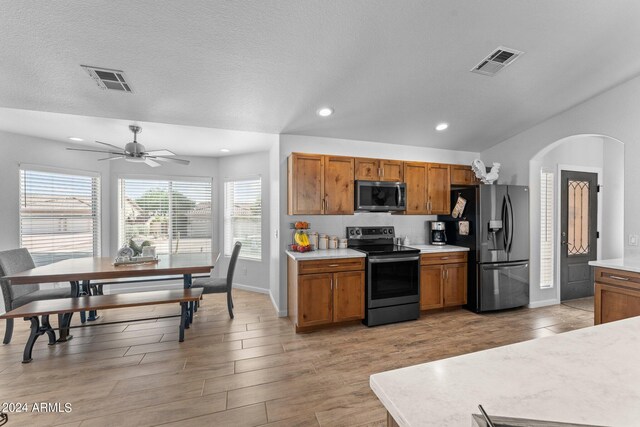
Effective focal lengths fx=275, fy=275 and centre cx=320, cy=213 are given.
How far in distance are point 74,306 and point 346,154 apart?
12.2 ft

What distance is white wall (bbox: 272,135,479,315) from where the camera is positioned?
385 centimetres

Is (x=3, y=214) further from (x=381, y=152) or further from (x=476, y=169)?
(x=476, y=169)

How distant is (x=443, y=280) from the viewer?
3.93 meters

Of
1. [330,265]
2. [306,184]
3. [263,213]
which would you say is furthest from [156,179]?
[330,265]

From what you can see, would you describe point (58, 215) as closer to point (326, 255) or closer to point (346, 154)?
point (326, 255)

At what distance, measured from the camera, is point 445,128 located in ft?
13.1

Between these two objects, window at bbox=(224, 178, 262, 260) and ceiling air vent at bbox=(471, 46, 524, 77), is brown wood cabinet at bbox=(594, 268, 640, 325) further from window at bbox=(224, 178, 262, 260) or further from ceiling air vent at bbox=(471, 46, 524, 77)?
window at bbox=(224, 178, 262, 260)

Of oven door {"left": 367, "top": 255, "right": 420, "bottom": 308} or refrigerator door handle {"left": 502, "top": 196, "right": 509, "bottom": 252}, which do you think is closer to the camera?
oven door {"left": 367, "top": 255, "right": 420, "bottom": 308}

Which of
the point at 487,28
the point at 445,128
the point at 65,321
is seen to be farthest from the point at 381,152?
the point at 65,321

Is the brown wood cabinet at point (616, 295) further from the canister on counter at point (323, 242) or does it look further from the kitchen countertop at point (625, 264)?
the canister on counter at point (323, 242)

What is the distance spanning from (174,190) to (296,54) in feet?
12.9

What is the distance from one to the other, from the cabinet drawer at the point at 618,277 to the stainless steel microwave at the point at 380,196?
2.17m

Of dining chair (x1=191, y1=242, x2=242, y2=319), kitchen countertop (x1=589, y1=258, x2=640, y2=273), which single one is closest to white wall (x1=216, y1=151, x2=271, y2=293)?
dining chair (x1=191, y1=242, x2=242, y2=319)

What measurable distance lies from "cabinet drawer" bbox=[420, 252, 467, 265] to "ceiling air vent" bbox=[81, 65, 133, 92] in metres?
3.94
